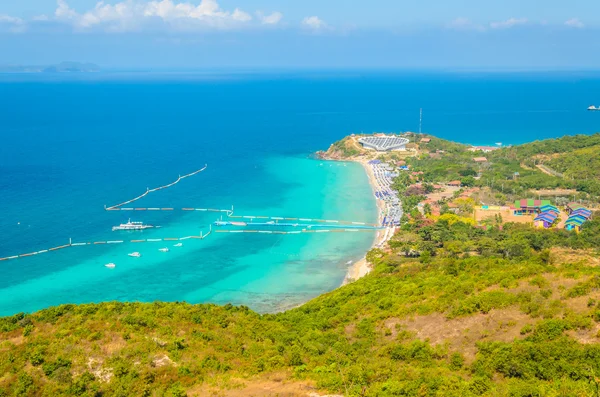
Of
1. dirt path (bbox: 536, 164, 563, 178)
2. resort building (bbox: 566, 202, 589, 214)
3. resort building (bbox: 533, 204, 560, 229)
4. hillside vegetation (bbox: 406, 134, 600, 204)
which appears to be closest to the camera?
resort building (bbox: 533, 204, 560, 229)

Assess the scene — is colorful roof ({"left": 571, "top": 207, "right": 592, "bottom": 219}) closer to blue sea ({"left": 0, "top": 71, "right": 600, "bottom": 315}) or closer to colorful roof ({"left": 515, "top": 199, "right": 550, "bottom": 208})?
colorful roof ({"left": 515, "top": 199, "right": 550, "bottom": 208})

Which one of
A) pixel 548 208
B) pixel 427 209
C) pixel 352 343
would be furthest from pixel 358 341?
pixel 548 208

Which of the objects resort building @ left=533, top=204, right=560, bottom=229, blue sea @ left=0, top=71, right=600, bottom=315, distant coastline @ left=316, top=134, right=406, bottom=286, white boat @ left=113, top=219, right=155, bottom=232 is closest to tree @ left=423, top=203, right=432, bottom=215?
distant coastline @ left=316, top=134, right=406, bottom=286

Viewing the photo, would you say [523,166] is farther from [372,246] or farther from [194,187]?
[194,187]

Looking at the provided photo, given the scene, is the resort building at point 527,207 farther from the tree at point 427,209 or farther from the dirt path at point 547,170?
the dirt path at point 547,170

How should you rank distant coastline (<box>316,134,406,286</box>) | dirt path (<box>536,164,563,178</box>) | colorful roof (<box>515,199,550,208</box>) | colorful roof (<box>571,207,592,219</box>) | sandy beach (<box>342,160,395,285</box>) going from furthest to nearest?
dirt path (<box>536,164,563,178</box>)
colorful roof (<box>515,199,550,208</box>)
colorful roof (<box>571,207,592,219</box>)
distant coastline (<box>316,134,406,286</box>)
sandy beach (<box>342,160,395,285</box>)

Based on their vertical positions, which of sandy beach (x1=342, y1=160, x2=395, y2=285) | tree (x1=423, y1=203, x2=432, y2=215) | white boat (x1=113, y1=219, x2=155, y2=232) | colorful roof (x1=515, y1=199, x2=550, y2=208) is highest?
colorful roof (x1=515, y1=199, x2=550, y2=208)

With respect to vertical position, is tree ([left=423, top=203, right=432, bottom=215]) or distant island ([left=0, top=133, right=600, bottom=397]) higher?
distant island ([left=0, top=133, right=600, bottom=397])

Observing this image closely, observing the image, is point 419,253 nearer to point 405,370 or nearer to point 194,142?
point 405,370
